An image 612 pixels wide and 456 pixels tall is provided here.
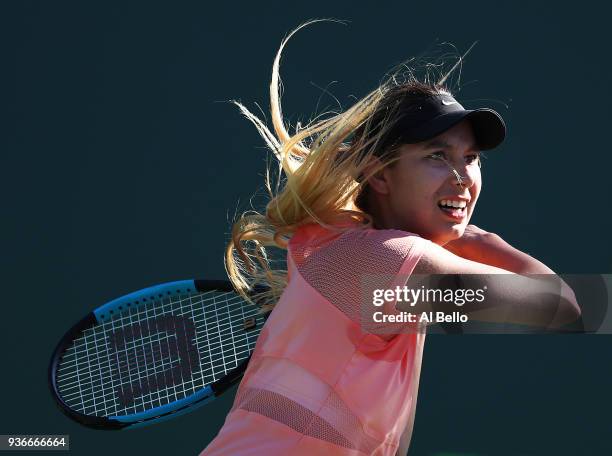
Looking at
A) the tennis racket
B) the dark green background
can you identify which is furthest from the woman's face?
the dark green background

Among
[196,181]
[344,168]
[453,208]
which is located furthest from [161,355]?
[196,181]

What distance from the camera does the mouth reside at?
2055 mm

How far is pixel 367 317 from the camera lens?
5.99 feet

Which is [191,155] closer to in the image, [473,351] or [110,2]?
[110,2]

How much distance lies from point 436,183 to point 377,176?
0.50 feet

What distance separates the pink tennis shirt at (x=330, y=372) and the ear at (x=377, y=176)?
0.21 metres

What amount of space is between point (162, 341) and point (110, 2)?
1.85m

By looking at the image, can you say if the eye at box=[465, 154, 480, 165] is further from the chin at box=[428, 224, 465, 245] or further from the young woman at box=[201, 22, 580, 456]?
the chin at box=[428, 224, 465, 245]

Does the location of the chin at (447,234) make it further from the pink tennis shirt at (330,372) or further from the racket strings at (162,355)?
the racket strings at (162,355)

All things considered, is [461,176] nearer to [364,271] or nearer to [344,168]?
[344,168]

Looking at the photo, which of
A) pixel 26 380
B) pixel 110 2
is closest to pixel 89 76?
pixel 110 2

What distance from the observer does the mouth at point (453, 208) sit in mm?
2055

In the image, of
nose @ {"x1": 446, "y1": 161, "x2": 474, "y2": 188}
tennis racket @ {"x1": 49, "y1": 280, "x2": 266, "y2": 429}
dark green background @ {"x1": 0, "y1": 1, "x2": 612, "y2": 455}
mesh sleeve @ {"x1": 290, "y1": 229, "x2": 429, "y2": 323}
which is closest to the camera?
mesh sleeve @ {"x1": 290, "y1": 229, "x2": 429, "y2": 323}

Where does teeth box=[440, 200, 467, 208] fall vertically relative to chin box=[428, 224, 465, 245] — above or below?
A: above
